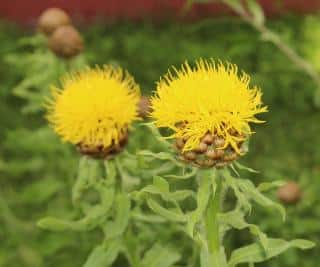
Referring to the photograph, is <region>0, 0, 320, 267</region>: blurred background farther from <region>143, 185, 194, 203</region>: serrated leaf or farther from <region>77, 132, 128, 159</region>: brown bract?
<region>143, 185, 194, 203</region>: serrated leaf

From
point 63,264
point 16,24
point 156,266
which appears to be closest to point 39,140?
point 63,264

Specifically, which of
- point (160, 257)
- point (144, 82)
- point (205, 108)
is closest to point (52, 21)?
point (160, 257)

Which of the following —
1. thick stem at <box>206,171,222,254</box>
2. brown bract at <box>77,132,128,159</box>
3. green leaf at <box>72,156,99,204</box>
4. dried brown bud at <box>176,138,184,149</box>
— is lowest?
thick stem at <box>206,171,222,254</box>

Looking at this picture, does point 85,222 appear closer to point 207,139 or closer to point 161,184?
point 161,184

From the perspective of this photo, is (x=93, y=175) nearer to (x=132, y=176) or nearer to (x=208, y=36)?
(x=132, y=176)

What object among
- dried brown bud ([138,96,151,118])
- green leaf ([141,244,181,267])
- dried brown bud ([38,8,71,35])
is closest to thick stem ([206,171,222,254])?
green leaf ([141,244,181,267])

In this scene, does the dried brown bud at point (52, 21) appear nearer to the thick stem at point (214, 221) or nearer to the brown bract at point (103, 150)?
the brown bract at point (103, 150)

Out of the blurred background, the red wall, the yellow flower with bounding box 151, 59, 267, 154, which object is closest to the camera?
the yellow flower with bounding box 151, 59, 267, 154
